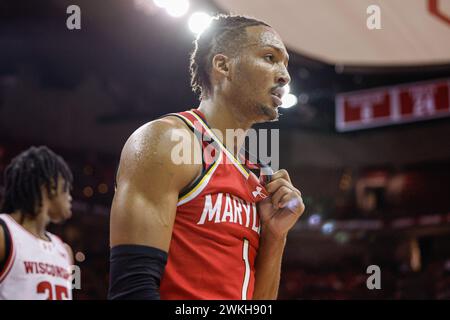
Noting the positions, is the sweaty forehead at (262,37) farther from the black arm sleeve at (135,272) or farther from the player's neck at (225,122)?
the black arm sleeve at (135,272)

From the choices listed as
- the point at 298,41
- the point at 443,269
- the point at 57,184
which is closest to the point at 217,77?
the point at 57,184

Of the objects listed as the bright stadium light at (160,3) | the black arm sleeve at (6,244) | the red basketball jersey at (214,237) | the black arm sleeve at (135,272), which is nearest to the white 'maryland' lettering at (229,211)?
the red basketball jersey at (214,237)

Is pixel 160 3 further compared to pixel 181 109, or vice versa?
pixel 181 109

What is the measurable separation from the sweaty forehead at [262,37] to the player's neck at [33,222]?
2.00m

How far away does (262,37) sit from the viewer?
194cm

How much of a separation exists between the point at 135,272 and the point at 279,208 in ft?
2.10

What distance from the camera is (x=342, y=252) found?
47.7 ft

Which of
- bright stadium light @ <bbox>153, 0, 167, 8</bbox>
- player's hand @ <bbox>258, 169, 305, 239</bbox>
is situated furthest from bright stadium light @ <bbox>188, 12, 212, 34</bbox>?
player's hand @ <bbox>258, 169, 305, 239</bbox>

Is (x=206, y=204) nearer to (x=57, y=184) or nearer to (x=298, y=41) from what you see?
(x=57, y=184)

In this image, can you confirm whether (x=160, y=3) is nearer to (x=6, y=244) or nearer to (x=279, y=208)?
(x=6, y=244)

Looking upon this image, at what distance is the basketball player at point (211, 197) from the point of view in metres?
1.40

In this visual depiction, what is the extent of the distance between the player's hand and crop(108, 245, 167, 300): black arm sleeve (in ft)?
1.67

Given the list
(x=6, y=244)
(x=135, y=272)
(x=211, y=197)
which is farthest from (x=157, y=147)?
(x=6, y=244)

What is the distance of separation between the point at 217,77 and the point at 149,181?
0.66 m
